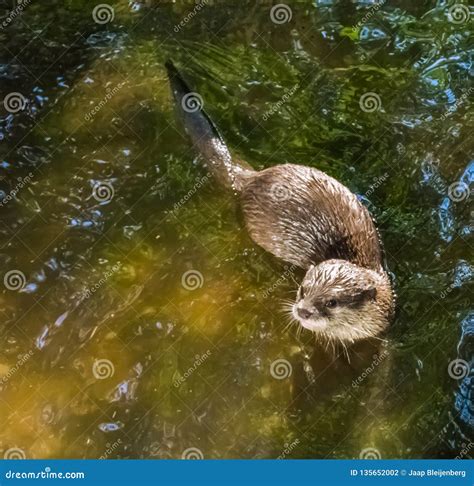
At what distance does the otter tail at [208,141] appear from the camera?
4.26 metres

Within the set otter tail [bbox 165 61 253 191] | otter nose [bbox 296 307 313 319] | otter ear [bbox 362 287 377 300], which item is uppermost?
otter tail [bbox 165 61 253 191]

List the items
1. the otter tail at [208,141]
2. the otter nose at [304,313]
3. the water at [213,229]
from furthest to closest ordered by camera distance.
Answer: the otter tail at [208,141], the water at [213,229], the otter nose at [304,313]

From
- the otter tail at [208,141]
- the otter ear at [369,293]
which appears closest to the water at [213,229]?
the otter tail at [208,141]

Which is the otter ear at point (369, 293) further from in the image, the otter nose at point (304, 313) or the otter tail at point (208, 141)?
the otter tail at point (208, 141)

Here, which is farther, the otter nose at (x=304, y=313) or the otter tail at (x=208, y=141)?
the otter tail at (x=208, y=141)

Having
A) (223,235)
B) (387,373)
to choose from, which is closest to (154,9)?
(223,235)

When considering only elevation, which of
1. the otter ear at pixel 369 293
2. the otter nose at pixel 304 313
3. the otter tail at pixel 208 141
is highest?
the otter tail at pixel 208 141

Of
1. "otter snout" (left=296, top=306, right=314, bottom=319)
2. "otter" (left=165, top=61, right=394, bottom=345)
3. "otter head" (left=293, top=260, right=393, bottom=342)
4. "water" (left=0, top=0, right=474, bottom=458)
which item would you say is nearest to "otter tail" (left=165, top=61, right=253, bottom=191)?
"otter" (left=165, top=61, right=394, bottom=345)

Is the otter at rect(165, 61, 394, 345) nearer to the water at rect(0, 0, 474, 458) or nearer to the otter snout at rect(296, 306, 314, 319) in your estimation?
the otter snout at rect(296, 306, 314, 319)

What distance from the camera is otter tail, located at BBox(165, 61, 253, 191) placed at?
4.26m

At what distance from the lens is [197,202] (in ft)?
14.5

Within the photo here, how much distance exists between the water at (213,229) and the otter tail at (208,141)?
0.12 metres

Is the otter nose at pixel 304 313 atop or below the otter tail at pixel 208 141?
below

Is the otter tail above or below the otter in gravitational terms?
above
